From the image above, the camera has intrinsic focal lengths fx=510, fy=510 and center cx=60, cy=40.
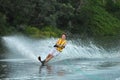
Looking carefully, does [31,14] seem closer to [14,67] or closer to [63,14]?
[63,14]

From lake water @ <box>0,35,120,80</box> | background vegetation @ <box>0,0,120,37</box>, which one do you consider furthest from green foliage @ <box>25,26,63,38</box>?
lake water @ <box>0,35,120,80</box>

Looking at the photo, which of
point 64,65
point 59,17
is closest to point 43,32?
point 59,17

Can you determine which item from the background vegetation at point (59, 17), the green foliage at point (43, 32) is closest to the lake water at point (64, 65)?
the green foliage at point (43, 32)

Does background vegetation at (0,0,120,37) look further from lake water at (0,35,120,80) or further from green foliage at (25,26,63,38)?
lake water at (0,35,120,80)

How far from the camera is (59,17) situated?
69000 millimetres

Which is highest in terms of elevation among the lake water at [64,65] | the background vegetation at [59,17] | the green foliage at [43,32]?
the background vegetation at [59,17]

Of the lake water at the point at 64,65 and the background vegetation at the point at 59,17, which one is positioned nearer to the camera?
the lake water at the point at 64,65

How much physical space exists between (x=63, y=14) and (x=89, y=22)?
8.51m

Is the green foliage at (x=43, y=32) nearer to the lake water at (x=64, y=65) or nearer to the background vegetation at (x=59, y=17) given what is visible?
the background vegetation at (x=59, y=17)

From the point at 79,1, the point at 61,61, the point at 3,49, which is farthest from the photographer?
the point at 79,1

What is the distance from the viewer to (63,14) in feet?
225

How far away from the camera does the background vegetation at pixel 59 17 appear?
191ft

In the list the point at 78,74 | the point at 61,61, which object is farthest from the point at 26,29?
the point at 78,74

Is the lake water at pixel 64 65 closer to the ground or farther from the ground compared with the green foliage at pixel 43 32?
closer to the ground
